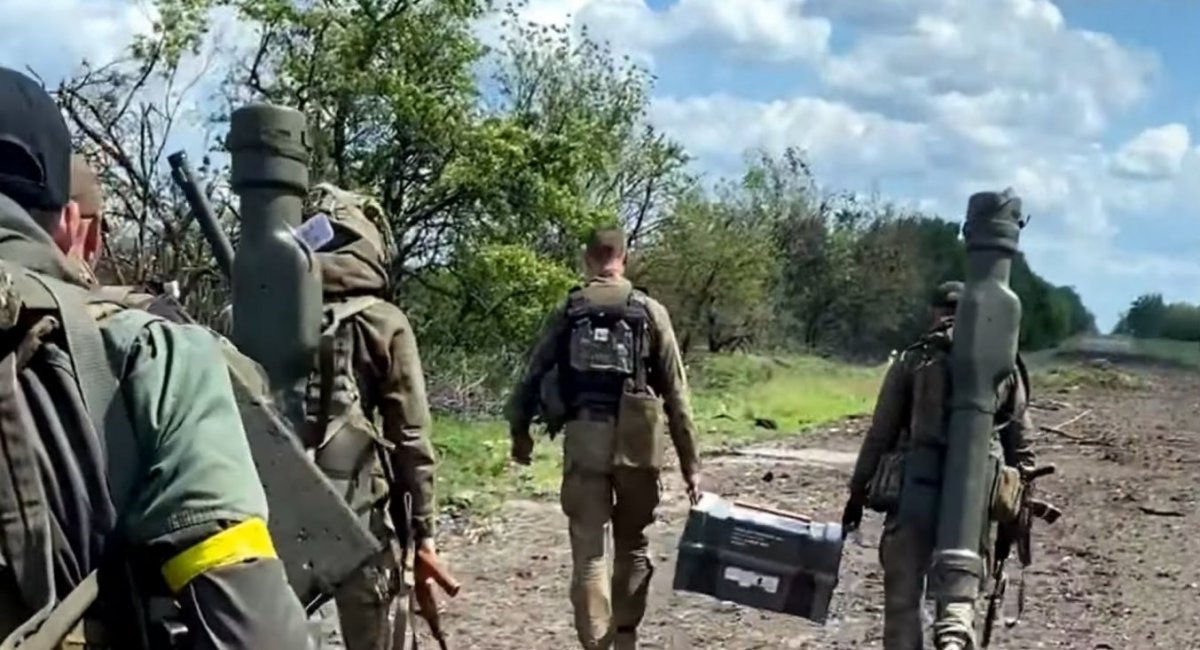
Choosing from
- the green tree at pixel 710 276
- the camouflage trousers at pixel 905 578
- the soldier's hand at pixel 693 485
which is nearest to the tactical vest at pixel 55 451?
the camouflage trousers at pixel 905 578

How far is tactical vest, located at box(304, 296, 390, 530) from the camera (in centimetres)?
575

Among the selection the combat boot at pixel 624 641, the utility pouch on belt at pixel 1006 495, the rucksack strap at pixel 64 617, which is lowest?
the combat boot at pixel 624 641

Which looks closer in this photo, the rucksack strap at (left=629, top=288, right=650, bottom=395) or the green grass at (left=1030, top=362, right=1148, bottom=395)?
the rucksack strap at (left=629, top=288, right=650, bottom=395)

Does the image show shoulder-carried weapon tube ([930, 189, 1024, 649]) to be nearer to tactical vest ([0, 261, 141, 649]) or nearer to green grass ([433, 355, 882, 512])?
tactical vest ([0, 261, 141, 649])

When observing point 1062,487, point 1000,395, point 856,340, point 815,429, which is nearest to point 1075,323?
Result: point 856,340

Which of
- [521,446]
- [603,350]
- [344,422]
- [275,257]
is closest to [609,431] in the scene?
[603,350]

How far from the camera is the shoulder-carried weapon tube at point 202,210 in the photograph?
4539 millimetres

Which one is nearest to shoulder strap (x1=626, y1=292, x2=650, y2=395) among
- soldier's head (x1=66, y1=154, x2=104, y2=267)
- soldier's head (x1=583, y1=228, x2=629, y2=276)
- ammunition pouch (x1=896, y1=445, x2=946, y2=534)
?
soldier's head (x1=583, y1=228, x2=629, y2=276)

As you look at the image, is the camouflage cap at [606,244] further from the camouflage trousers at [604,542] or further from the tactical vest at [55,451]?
the tactical vest at [55,451]

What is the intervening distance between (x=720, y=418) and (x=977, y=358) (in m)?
21.7

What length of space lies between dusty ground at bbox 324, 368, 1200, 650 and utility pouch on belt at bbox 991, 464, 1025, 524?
2653mm

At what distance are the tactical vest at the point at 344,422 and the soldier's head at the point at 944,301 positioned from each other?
2327 mm

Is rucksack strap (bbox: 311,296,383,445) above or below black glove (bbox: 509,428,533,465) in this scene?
above

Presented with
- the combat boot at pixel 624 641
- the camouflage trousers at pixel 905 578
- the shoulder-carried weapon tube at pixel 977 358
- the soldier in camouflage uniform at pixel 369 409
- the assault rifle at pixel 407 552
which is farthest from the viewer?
the combat boot at pixel 624 641
